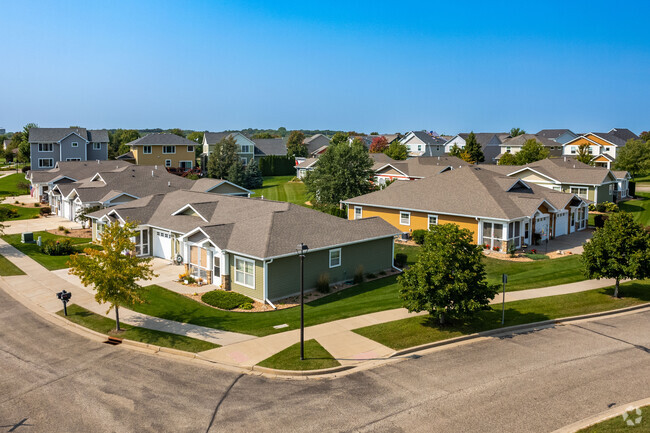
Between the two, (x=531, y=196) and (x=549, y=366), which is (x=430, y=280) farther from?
(x=531, y=196)

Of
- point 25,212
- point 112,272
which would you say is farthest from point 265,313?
point 25,212

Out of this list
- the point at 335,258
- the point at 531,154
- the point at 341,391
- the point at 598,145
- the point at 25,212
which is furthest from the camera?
the point at 598,145

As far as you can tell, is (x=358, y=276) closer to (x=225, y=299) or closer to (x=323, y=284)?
(x=323, y=284)

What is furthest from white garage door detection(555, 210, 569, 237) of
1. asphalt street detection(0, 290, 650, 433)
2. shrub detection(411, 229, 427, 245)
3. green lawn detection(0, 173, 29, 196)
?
green lawn detection(0, 173, 29, 196)

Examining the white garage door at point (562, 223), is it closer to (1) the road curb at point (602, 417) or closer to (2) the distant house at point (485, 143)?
(1) the road curb at point (602, 417)

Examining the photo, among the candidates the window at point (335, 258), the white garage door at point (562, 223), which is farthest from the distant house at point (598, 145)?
the window at point (335, 258)

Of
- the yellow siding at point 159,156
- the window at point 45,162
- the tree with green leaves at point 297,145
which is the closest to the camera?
the yellow siding at point 159,156

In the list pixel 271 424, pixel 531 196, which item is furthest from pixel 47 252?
pixel 531 196

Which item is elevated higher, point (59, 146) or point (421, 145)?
point (421, 145)

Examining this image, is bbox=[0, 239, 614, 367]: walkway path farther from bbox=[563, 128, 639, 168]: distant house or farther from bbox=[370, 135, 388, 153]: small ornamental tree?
bbox=[370, 135, 388, 153]: small ornamental tree
